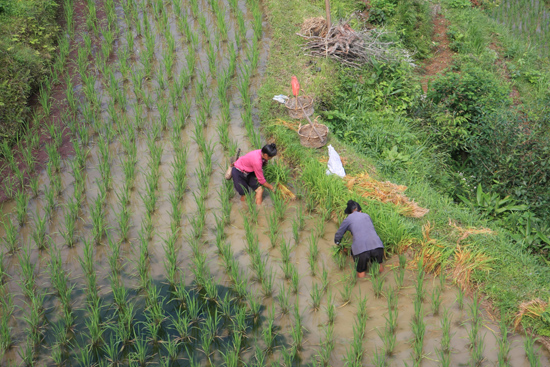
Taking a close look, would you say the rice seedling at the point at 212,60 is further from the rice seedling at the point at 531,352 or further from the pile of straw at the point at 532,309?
the rice seedling at the point at 531,352

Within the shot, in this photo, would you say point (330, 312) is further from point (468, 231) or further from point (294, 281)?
point (468, 231)

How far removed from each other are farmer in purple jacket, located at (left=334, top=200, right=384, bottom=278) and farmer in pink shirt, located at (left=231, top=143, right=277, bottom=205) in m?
0.98

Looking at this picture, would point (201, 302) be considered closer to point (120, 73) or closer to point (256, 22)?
point (120, 73)

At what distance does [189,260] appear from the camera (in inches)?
183

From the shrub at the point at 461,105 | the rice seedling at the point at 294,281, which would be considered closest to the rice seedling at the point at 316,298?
the rice seedling at the point at 294,281

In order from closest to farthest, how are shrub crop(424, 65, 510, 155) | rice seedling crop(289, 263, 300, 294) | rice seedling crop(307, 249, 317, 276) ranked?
1. rice seedling crop(289, 263, 300, 294)
2. rice seedling crop(307, 249, 317, 276)
3. shrub crop(424, 65, 510, 155)

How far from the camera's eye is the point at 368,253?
4.22 metres

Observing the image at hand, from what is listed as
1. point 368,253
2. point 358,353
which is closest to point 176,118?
point 368,253

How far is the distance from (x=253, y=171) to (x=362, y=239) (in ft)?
4.59

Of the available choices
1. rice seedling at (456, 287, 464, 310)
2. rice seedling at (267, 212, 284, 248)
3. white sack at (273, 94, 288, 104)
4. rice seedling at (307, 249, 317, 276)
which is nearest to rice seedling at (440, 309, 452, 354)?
rice seedling at (456, 287, 464, 310)

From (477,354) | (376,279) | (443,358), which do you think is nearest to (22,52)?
(376,279)

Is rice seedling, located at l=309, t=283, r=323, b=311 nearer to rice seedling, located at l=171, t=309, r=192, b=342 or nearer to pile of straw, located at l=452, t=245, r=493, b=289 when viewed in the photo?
rice seedling, located at l=171, t=309, r=192, b=342

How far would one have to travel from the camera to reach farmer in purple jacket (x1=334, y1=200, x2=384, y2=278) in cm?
421

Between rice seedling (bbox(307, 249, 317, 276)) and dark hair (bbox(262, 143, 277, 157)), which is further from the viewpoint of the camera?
dark hair (bbox(262, 143, 277, 157))
